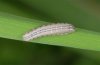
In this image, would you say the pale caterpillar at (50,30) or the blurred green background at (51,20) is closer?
the pale caterpillar at (50,30)

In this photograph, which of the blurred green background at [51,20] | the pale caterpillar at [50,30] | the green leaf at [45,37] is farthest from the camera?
the blurred green background at [51,20]

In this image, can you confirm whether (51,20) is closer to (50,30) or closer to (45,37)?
(50,30)

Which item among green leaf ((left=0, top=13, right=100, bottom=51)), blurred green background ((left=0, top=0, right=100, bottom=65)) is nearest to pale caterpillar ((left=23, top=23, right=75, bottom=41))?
green leaf ((left=0, top=13, right=100, bottom=51))

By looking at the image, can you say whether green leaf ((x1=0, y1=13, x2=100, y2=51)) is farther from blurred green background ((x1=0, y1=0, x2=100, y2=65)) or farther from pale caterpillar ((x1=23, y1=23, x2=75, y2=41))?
blurred green background ((x1=0, y1=0, x2=100, y2=65))

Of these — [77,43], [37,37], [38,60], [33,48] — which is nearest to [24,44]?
[33,48]

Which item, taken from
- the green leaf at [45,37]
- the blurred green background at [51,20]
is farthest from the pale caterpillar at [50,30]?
the blurred green background at [51,20]

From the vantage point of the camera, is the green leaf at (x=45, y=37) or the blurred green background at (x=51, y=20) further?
the blurred green background at (x=51, y=20)

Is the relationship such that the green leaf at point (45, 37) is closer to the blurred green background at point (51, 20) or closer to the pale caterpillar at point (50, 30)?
the pale caterpillar at point (50, 30)

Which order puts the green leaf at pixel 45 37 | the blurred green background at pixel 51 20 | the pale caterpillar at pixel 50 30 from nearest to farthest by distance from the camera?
the green leaf at pixel 45 37 → the pale caterpillar at pixel 50 30 → the blurred green background at pixel 51 20
